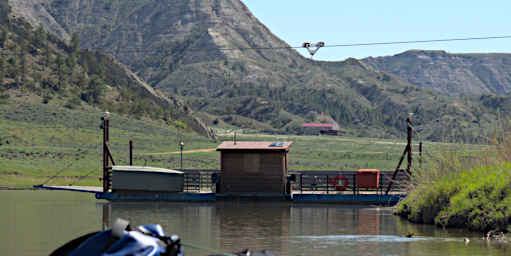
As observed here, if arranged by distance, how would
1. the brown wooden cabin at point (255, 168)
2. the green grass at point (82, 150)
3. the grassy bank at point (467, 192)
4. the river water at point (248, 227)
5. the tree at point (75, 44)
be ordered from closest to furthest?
the river water at point (248, 227), the grassy bank at point (467, 192), the brown wooden cabin at point (255, 168), the green grass at point (82, 150), the tree at point (75, 44)

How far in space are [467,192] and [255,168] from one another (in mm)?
19660

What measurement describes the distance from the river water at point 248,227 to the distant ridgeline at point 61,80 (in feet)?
202

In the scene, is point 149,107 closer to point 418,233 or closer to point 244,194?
point 244,194

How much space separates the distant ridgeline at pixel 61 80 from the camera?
107125 millimetres

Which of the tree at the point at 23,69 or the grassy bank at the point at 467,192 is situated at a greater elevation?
the tree at the point at 23,69

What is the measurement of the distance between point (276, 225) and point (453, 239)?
9.07 m

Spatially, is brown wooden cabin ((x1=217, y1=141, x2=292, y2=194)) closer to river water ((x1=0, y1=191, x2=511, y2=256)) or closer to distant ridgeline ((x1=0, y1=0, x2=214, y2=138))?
river water ((x1=0, y1=191, x2=511, y2=256))

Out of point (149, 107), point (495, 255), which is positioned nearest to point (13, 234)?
point (495, 255)

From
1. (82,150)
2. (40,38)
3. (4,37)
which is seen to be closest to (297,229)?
(82,150)

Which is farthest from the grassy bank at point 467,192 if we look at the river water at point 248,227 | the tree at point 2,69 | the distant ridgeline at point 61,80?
the tree at point 2,69

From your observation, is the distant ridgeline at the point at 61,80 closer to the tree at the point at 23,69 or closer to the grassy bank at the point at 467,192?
the tree at the point at 23,69

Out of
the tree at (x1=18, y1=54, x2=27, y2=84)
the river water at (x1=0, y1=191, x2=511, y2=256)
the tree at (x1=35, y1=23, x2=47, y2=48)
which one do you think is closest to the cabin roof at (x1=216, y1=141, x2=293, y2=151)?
the river water at (x1=0, y1=191, x2=511, y2=256)

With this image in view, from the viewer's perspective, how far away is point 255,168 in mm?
45594

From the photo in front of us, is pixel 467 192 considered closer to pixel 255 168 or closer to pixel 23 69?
pixel 255 168
